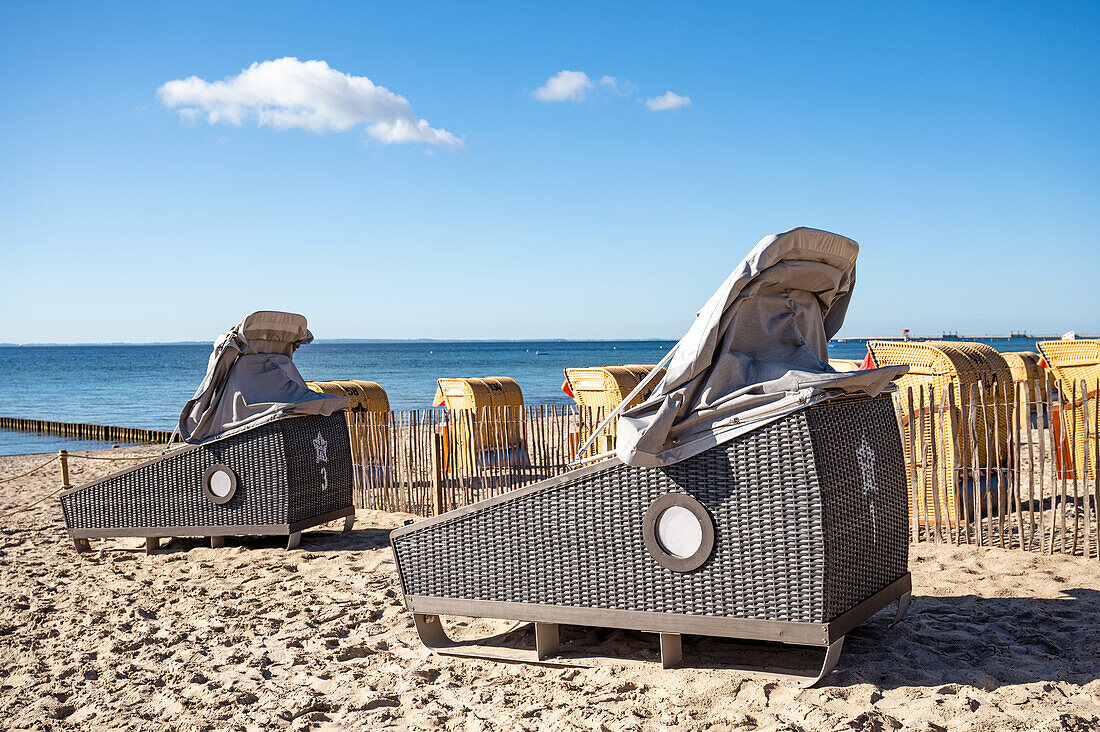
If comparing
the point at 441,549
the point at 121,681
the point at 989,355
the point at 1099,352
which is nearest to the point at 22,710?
the point at 121,681

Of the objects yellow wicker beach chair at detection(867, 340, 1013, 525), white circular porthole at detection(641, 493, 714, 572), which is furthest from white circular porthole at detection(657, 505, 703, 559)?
yellow wicker beach chair at detection(867, 340, 1013, 525)

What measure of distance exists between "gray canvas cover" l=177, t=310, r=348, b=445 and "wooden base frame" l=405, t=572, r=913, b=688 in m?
2.89

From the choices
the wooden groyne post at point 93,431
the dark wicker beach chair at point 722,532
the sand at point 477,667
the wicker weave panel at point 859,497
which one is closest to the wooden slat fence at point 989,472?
the sand at point 477,667

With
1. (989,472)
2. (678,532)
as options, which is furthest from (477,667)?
(989,472)

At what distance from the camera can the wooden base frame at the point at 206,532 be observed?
651cm

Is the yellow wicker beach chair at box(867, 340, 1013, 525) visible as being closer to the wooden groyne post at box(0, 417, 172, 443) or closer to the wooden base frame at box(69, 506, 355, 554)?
the wooden base frame at box(69, 506, 355, 554)

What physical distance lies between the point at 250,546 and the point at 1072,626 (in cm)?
569

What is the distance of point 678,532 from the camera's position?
3455mm

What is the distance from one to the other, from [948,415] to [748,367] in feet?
11.2

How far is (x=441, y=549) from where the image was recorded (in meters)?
4.11

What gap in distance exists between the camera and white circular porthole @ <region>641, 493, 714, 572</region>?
3391 millimetres

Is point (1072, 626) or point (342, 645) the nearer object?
point (1072, 626)

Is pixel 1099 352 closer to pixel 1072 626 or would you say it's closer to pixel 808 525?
pixel 1072 626

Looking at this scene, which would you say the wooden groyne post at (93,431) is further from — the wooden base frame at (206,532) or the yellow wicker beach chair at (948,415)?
the yellow wicker beach chair at (948,415)
